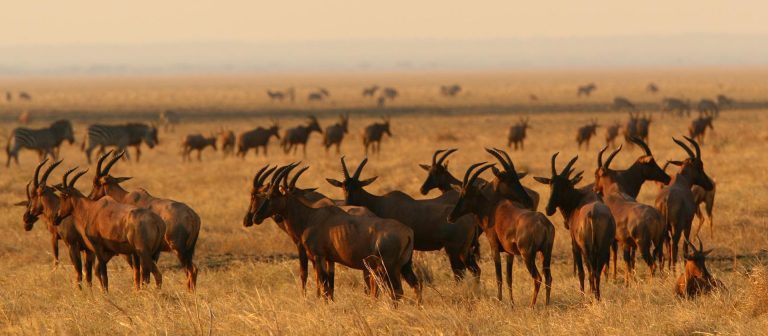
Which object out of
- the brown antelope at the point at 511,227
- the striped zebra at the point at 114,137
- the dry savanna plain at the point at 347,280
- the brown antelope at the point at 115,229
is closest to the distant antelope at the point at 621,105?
the dry savanna plain at the point at 347,280

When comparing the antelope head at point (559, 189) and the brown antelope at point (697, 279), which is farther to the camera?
the antelope head at point (559, 189)

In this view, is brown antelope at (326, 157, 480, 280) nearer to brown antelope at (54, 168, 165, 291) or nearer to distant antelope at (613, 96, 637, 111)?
brown antelope at (54, 168, 165, 291)

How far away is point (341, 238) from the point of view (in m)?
10.7

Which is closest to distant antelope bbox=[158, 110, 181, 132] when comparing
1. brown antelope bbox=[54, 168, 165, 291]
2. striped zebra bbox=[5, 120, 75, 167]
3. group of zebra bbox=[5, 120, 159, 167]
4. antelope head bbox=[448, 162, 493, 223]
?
group of zebra bbox=[5, 120, 159, 167]

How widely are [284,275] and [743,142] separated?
24.2 metres

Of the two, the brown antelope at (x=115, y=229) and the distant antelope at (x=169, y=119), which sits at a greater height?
the brown antelope at (x=115, y=229)

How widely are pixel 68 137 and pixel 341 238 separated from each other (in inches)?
943

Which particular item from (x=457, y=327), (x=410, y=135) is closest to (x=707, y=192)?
(x=457, y=327)

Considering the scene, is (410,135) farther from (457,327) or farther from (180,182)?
(457,327)

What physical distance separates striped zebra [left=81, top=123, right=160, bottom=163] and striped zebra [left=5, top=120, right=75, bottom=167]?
0.77 meters

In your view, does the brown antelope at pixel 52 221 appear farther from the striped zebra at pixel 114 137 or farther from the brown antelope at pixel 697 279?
the striped zebra at pixel 114 137

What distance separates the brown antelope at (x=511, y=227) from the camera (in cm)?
1063

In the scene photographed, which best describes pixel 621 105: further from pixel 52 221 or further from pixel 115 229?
pixel 115 229

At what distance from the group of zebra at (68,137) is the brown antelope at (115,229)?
751 inches
